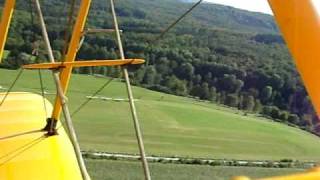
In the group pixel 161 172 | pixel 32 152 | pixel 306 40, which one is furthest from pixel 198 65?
pixel 306 40

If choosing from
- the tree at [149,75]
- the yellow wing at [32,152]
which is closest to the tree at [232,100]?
the tree at [149,75]

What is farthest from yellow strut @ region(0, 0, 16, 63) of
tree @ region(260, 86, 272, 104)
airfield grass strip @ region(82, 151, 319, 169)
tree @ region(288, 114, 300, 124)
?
tree @ region(260, 86, 272, 104)

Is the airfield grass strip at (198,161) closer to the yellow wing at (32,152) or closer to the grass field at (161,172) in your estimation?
the grass field at (161,172)

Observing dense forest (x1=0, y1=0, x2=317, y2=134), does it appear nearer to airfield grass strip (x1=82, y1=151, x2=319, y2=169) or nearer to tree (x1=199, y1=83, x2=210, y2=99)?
tree (x1=199, y1=83, x2=210, y2=99)

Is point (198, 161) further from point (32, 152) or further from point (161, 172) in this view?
point (32, 152)

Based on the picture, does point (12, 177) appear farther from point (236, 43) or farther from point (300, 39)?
point (236, 43)

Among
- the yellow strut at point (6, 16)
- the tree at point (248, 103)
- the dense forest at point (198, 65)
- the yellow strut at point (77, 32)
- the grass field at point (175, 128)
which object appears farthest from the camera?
the tree at point (248, 103)
